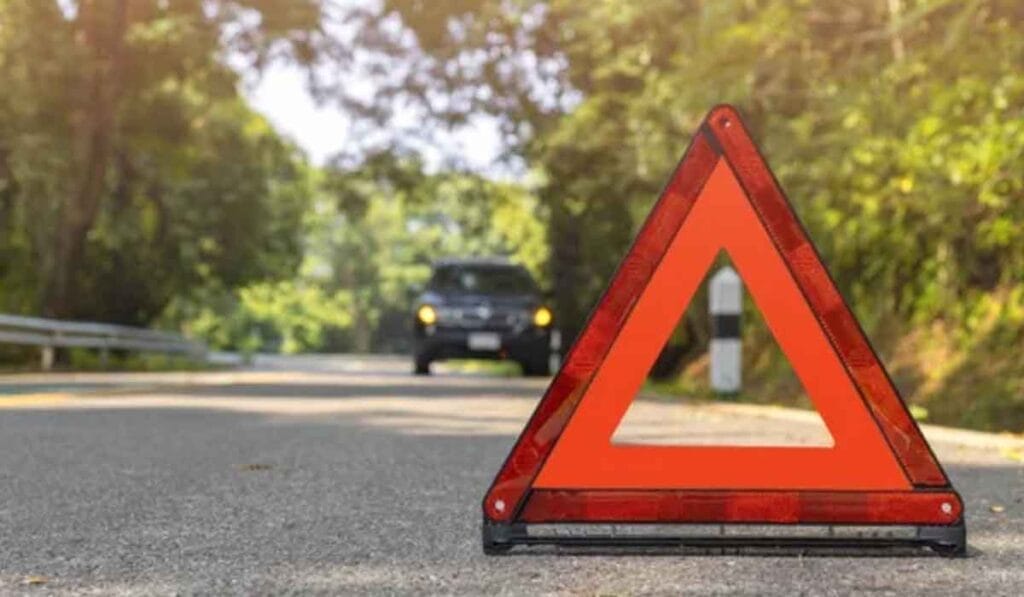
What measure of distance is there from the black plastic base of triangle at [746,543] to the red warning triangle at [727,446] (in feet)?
0.16

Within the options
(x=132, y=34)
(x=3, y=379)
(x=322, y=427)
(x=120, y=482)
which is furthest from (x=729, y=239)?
(x=132, y=34)

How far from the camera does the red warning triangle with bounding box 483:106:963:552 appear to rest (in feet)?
14.5

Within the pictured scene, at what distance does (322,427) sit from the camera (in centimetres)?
1009

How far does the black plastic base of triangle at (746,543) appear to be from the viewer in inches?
174

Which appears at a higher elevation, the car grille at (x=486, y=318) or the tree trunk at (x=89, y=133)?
the tree trunk at (x=89, y=133)

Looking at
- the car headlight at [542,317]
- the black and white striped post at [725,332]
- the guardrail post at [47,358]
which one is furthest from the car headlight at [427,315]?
the black and white striped post at [725,332]

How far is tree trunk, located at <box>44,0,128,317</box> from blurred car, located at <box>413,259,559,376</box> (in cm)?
571

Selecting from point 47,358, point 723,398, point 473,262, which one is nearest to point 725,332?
point 723,398

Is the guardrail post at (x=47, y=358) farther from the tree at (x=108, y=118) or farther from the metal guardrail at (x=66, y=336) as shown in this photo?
the tree at (x=108, y=118)

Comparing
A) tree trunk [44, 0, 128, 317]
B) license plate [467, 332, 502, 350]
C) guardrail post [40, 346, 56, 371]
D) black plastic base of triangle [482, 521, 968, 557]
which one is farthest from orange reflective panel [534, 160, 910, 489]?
tree trunk [44, 0, 128, 317]

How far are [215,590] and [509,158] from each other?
74.9ft

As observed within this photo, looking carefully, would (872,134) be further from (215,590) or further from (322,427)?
(215,590)

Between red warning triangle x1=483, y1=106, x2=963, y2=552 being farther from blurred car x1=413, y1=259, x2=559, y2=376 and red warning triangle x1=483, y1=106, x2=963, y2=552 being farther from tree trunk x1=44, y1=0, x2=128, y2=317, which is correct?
tree trunk x1=44, y1=0, x2=128, y2=317

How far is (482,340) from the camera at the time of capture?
71.0ft
